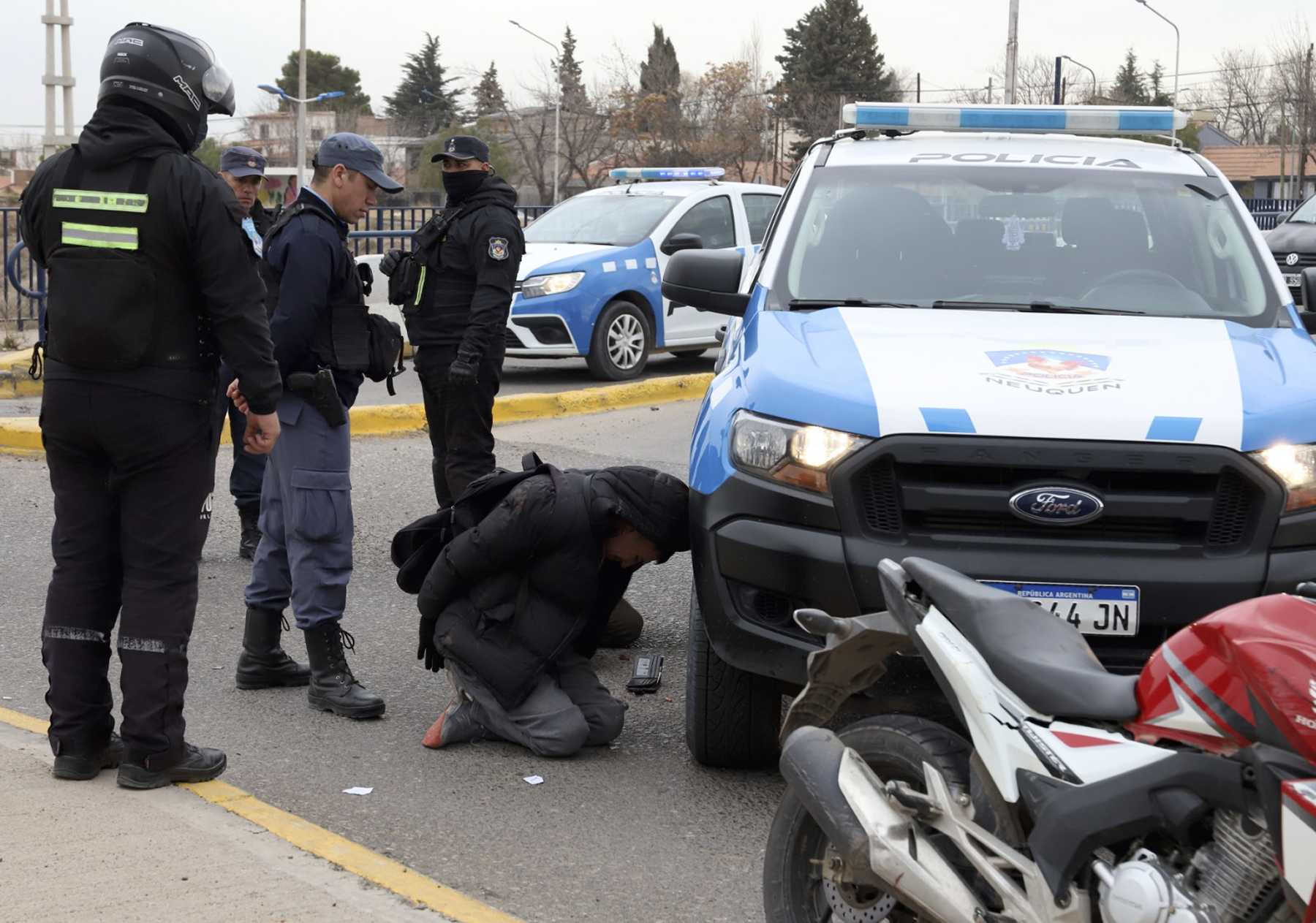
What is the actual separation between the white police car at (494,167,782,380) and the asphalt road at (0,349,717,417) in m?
0.22

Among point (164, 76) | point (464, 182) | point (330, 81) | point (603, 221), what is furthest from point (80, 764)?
point (330, 81)

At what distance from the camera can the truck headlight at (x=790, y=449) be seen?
391 centimetres

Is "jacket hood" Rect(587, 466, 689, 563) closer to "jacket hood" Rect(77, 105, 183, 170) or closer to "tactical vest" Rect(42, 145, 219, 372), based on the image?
"tactical vest" Rect(42, 145, 219, 372)

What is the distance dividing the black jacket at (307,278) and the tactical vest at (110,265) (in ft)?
3.02

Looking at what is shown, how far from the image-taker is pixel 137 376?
3.99 m

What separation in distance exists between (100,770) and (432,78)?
9295 centimetres

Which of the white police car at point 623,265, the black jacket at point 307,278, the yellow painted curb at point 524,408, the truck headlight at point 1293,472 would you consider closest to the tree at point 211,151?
the white police car at point 623,265

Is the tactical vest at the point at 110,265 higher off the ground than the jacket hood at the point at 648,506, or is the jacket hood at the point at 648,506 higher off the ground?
the tactical vest at the point at 110,265

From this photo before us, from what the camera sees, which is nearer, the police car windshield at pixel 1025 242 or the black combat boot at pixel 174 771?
the black combat boot at pixel 174 771

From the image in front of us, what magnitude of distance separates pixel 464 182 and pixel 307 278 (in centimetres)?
187

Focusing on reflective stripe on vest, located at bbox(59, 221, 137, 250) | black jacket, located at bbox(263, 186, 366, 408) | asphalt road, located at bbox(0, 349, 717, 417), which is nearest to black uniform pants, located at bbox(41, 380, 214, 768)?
reflective stripe on vest, located at bbox(59, 221, 137, 250)

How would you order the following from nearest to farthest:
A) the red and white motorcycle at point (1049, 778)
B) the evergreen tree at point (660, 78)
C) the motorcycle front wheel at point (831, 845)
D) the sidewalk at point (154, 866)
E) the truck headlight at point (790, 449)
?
the red and white motorcycle at point (1049, 778) < the motorcycle front wheel at point (831, 845) < the sidewalk at point (154, 866) < the truck headlight at point (790, 449) < the evergreen tree at point (660, 78)

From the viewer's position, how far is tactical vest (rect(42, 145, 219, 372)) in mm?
3932

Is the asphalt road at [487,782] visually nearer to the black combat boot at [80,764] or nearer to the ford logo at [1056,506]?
the black combat boot at [80,764]
